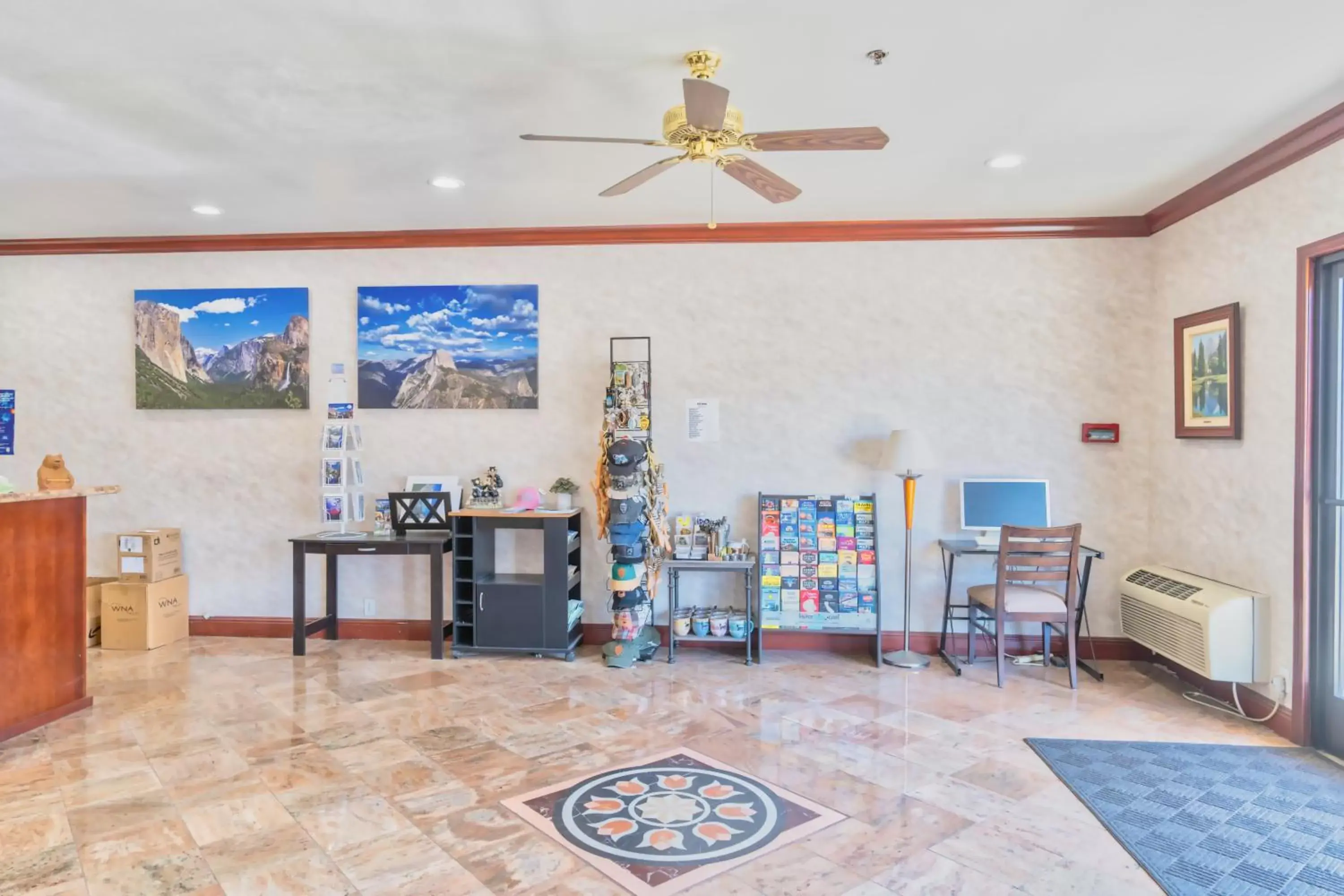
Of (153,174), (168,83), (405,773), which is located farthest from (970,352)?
(153,174)

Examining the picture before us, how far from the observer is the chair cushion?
4352 mm

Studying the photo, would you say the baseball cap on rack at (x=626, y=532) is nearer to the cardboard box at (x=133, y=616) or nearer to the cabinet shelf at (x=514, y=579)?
the cabinet shelf at (x=514, y=579)

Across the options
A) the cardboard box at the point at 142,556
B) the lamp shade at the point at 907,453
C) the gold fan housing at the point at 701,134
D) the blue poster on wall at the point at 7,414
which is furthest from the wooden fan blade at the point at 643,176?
the blue poster on wall at the point at 7,414

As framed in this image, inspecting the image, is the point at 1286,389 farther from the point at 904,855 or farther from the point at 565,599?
the point at 565,599

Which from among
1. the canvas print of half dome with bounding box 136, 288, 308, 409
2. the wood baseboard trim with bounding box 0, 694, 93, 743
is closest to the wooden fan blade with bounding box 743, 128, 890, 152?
the canvas print of half dome with bounding box 136, 288, 308, 409

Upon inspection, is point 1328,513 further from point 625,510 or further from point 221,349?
point 221,349

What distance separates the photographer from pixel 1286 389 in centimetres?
370

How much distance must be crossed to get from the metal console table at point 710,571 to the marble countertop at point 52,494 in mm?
3142

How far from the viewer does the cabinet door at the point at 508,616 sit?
16.0 feet

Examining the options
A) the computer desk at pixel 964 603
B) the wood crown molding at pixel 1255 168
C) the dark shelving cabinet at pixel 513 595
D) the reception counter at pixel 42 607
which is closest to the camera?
the wood crown molding at pixel 1255 168

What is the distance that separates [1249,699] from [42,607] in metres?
6.19

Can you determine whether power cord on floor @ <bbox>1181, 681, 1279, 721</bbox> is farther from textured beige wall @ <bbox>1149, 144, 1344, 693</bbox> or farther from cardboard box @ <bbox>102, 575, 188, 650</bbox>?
cardboard box @ <bbox>102, 575, 188, 650</bbox>

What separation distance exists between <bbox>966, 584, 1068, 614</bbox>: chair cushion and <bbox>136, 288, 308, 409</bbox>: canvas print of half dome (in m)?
4.86

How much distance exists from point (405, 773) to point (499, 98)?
2.90 meters
